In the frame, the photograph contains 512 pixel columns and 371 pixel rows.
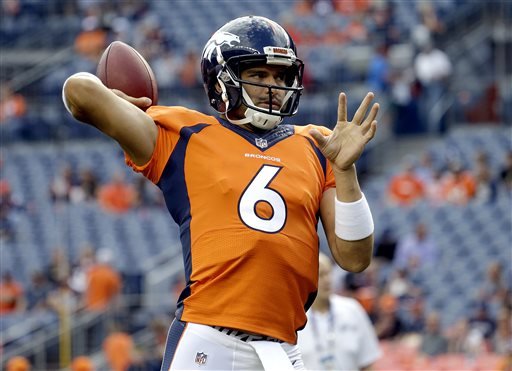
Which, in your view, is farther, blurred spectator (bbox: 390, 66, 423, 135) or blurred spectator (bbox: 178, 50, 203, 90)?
blurred spectator (bbox: 178, 50, 203, 90)

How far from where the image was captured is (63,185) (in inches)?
647

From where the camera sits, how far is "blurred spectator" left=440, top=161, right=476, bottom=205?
1368 cm

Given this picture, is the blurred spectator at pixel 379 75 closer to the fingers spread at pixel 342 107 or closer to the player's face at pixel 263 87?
the player's face at pixel 263 87

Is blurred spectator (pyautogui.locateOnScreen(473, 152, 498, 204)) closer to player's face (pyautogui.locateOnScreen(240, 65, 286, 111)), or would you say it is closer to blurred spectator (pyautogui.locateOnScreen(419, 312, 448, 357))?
blurred spectator (pyautogui.locateOnScreen(419, 312, 448, 357))

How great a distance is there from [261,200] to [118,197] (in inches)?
471

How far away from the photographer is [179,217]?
4.45m

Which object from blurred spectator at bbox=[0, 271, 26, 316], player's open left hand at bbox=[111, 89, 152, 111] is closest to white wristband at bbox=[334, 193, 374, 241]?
player's open left hand at bbox=[111, 89, 152, 111]

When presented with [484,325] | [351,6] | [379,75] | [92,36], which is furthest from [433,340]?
[92,36]

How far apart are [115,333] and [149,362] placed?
193 centimetres

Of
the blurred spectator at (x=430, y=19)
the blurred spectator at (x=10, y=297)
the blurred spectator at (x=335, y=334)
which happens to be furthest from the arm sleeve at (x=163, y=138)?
the blurred spectator at (x=430, y=19)

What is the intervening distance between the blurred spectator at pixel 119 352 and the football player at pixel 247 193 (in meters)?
7.77

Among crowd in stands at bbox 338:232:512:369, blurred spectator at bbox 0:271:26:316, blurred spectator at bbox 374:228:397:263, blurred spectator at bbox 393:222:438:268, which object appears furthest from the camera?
blurred spectator at bbox 0:271:26:316

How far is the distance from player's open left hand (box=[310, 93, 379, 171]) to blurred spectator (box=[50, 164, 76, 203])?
11981 millimetres

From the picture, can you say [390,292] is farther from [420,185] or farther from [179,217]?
[179,217]
